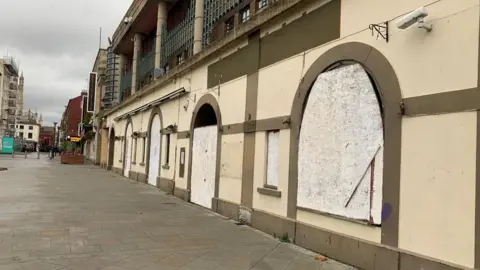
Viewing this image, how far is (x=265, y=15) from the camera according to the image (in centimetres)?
965

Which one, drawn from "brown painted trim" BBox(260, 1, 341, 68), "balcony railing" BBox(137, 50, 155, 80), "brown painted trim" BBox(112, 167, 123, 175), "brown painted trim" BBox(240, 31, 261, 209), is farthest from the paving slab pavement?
"brown painted trim" BBox(112, 167, 123, 175)

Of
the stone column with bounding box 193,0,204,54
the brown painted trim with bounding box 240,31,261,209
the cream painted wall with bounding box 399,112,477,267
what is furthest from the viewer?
the stone column with bounding box 193,0,204,54

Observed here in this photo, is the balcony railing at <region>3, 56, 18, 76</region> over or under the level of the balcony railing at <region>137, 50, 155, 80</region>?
over

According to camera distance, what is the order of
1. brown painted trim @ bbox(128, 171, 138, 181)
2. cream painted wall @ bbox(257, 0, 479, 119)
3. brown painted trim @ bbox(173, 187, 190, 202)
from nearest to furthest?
1. cream painted wall @ bbox(257, 0, 479, 119)
2. brown painted trim @ bbox(173, 187, 190, 202)
3. brown painted trim @ bbox(128, 171, 138, 181)

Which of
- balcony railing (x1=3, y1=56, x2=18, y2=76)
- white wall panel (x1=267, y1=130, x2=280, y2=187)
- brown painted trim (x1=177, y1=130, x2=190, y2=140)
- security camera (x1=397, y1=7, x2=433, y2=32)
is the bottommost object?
white wall panel (x1=267, y1=130, x2=280, y2=187)

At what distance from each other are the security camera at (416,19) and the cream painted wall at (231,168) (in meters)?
5.42

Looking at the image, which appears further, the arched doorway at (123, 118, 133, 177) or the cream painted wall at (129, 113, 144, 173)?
the arched doorway at (123, 118, 133, 177)

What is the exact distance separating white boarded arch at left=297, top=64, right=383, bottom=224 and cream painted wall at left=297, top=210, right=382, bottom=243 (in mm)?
122

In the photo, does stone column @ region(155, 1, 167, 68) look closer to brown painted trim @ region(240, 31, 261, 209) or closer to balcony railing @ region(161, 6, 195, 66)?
balcony railing @ region(161, 6, 195, 66)

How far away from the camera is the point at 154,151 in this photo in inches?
767

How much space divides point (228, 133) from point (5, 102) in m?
91.0

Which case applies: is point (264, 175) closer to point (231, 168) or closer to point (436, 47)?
point (231, 168)

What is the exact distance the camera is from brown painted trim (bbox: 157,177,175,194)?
16045 mm

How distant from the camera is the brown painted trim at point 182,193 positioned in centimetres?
1416
